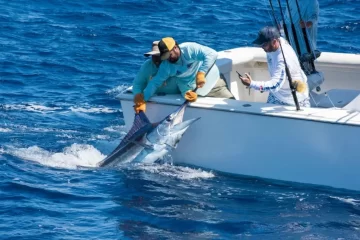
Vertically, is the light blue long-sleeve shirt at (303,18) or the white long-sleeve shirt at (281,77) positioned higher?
the light blue long-sleeve shirt at (303,18)

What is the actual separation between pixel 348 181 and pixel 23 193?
3.03m

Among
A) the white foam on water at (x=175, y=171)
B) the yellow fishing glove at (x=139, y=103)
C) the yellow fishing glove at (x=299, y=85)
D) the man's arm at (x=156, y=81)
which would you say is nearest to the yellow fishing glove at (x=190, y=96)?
the man's arm at (x=156, y=81)

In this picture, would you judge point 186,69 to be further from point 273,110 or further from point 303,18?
point 303,18

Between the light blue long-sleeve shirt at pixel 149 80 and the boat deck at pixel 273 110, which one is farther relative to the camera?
the light blue long-sleeve shirt at pixel 149 80

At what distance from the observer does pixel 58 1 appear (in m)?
20.0

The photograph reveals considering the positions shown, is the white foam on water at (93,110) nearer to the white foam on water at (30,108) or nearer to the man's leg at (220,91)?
the white foam on water at (30,108)

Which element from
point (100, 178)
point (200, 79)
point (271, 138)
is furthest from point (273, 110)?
point (100, 178)

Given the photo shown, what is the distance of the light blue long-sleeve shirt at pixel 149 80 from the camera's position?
10.0 metres

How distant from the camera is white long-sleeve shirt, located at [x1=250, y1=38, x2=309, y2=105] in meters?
9.34

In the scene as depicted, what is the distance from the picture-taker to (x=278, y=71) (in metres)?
9.38

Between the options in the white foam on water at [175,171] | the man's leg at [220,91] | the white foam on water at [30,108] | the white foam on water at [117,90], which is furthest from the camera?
the white foam on water at [117,90]

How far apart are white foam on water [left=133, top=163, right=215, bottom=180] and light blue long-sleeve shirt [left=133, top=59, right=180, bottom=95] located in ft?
2.45

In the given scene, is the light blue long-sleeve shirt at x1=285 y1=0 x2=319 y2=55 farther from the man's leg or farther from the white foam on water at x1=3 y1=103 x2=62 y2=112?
the white foam on water at x1=3 y1=103 x2=62 y2=112

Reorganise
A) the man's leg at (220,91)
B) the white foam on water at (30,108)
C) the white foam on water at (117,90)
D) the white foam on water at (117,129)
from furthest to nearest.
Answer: the white foam on water at (117,90)
the white foam on water at (30,108)
the white foam on water at (117,129)
the man's leg at (220,91)
